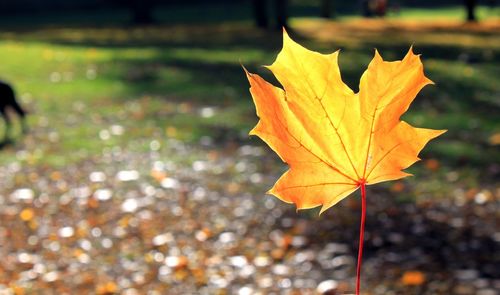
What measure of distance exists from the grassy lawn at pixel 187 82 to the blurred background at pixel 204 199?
0.06 m

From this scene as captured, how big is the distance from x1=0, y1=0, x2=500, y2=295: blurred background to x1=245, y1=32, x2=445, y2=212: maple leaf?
5.75 m

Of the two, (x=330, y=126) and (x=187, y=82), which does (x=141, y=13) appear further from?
(x=330, y=126)

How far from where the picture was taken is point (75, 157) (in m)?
10.8

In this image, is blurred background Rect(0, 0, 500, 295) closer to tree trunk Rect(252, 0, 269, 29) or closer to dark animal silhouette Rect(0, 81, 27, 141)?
dark animal silhouette Rect(0, 81, 27, 141)

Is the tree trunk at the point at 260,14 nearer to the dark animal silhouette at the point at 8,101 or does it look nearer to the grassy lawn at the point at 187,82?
the grassy lawn at the point at 187,82

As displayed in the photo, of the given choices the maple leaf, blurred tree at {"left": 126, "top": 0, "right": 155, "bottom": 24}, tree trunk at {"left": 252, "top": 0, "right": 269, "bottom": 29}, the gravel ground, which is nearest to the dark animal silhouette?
the gravel ground

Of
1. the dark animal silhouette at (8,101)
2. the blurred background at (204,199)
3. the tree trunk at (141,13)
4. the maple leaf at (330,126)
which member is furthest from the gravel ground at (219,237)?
the tree trunk at (141,13)

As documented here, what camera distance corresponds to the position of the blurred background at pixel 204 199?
6.86m

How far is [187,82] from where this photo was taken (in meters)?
16.7

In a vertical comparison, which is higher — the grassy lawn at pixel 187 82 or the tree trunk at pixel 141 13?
the tree trunk at pixel 141 13

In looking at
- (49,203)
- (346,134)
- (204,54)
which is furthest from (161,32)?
(346,134)

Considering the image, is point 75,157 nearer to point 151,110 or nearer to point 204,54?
point 151,110

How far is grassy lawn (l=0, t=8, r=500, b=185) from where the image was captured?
11.6m

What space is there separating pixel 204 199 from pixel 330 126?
27.4ft
